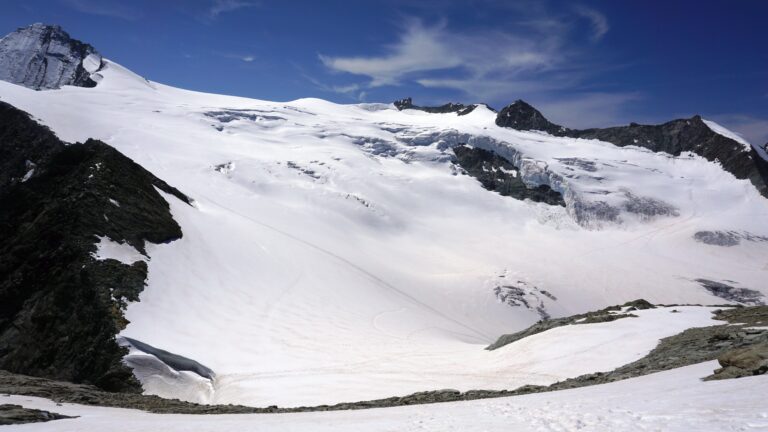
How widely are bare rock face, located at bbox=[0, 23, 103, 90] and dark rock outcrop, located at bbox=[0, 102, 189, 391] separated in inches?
4694

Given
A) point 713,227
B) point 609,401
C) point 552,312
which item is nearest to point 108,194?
point 609,401

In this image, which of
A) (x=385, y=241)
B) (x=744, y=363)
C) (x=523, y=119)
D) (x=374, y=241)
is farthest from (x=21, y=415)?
(x=523, y=119)

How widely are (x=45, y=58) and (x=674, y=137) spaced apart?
175m

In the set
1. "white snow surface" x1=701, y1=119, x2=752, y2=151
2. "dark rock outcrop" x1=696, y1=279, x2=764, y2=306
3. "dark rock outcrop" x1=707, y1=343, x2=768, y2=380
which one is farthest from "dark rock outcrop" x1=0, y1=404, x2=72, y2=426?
"white snow surface" x1=701, y1=119, x2=752, y2=151

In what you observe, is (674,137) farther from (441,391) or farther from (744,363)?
(744,363)

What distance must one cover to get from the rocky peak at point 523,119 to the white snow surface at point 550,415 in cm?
14567

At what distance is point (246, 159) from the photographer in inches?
3509

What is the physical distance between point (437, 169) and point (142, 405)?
329ft

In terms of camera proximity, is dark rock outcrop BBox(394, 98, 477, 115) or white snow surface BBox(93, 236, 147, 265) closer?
white snow surface BBox(93, 236, 147, 265)

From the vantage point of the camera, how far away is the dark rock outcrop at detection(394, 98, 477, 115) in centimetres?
17224

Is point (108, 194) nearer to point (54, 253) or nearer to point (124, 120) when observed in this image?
point (54, 253)

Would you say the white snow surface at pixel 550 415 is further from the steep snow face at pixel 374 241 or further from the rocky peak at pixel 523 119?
the rocky peak at pixel 523 119

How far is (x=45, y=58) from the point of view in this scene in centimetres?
15000

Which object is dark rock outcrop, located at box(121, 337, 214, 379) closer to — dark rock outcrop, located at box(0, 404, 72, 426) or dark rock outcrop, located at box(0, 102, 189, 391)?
dark rock outcrop, located at box(0, 102, 189, 391)
